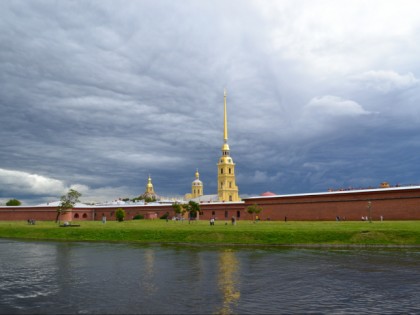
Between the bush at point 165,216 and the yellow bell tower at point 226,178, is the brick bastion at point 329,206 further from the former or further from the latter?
the yellow bell tower at point 226,178

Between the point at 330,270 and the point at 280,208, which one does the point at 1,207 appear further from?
the point at 330,270

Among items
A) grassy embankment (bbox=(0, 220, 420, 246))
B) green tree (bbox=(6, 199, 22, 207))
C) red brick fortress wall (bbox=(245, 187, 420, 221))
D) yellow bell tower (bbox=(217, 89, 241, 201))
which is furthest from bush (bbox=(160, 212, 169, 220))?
green tree (bbox=(6, 199, 22, 207))

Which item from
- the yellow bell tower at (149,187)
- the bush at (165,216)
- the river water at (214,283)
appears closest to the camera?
the river water at (214,283)

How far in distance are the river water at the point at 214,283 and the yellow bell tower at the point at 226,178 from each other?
100196 millimetres

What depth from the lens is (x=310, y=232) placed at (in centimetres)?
4009

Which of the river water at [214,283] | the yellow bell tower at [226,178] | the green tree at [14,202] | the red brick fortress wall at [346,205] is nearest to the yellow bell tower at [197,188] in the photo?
the yellow bell tower at [226,178]

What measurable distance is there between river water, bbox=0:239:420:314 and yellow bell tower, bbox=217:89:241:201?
100 m

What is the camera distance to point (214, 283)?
19.7 metres

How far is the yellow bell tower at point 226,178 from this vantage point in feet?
433

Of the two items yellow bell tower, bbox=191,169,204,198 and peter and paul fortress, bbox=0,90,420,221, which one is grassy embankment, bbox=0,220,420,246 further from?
yellow bell tower, bbox=191,169,204,198

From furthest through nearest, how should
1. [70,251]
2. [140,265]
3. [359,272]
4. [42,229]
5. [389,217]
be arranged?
Result: [42,229]
[389,217]
[70,251]
[140,265]
[359,272]

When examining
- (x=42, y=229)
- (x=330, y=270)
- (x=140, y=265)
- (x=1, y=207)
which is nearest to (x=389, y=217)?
(x=330, y=270)

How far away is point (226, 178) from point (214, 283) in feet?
368

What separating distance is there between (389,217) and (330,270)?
104 ft
